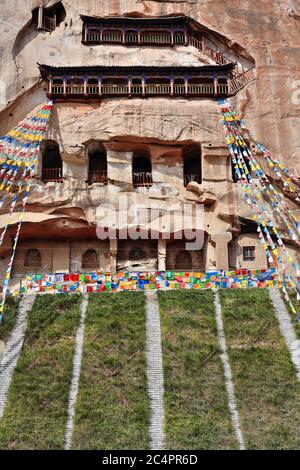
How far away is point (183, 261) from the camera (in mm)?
34250

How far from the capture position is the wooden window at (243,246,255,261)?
3288 centimetres

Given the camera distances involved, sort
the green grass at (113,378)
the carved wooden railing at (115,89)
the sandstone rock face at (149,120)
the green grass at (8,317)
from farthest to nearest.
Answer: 1. the carved wooden railing at (115,89)
2. the sandstone rock face at (149,120)
3. the green grass at (8,317)
4. the green grass at (113,378)

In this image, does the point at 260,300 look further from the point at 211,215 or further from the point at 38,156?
the point at 38,156

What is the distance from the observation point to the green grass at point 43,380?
60.8ft

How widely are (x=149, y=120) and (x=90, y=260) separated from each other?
8.65 m

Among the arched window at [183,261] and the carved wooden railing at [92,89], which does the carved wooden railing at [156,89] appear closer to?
the carved wooden railing at [92,89]

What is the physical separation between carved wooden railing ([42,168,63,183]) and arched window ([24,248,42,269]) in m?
4.15

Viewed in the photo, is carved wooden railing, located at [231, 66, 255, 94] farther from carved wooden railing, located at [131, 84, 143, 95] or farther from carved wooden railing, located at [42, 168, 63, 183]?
carved wooden railing, located at [42, 168, 63, 183]

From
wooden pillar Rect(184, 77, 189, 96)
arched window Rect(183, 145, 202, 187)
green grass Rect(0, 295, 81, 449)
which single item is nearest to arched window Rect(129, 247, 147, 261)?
arched window Rect(183, 145, 202, 187)

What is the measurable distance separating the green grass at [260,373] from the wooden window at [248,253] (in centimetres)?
623

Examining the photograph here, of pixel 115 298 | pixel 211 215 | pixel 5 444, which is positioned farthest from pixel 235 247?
pixel 5 444

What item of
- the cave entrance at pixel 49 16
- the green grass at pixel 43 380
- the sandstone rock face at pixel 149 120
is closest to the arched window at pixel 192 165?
the sandstone rock face at pixel 149 120

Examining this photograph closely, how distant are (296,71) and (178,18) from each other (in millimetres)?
7938

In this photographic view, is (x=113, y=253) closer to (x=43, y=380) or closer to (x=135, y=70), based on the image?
(x=135, y=70)
